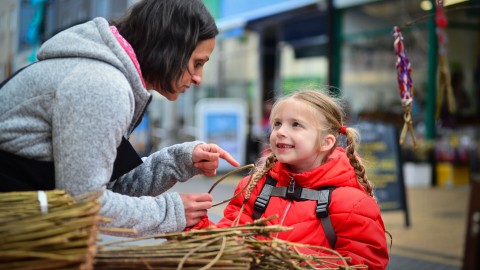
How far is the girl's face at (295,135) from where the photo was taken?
2611 millimetres

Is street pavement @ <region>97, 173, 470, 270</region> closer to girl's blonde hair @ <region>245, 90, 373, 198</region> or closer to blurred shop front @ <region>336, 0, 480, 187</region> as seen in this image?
blurred shop front @ <region>336, 0, 480, 187</region>

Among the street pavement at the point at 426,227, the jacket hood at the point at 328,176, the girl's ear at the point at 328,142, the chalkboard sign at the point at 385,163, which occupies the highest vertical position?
the girl's ear at the point at 328,142

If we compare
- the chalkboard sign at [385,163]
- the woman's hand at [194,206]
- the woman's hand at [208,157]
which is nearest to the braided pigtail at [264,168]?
the woman's hand at [208,157]

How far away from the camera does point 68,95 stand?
5.47 ft

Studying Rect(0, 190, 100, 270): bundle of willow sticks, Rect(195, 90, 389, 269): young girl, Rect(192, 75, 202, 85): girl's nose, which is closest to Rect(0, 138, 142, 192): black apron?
Rect(0, 190, 100, 270): bundle of willow sticks

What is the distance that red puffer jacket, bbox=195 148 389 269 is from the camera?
233cm

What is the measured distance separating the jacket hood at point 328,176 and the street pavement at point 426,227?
56.9 inches

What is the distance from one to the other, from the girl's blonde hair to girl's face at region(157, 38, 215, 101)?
26.5 inches

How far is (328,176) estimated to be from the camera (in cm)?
249

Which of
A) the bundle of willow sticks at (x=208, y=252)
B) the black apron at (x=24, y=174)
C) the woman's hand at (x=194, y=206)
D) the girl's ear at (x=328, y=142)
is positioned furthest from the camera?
the girl's ear at (x=328, y=142)

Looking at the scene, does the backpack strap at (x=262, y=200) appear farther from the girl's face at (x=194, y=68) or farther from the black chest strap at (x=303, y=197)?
the girl's face at (x=194, y=68)

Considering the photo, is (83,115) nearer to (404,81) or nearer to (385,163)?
(404,81)

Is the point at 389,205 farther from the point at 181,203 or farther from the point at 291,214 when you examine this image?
the point at 181,203

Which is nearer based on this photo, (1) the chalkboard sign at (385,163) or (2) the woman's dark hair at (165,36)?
(2) the woman's dark hair at (165,36)
